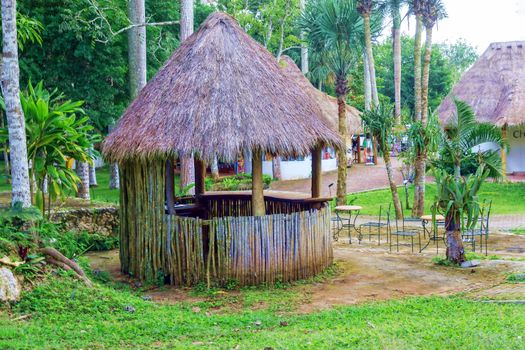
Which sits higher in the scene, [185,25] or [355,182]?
[185,25]

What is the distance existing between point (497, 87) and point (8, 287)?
2215 cm

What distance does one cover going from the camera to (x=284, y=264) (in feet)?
30.8

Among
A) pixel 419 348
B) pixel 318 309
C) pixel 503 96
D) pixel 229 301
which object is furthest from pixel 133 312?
pixel 503 96

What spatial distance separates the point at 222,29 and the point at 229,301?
4.54 m

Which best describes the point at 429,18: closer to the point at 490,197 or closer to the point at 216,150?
the point at 490,197

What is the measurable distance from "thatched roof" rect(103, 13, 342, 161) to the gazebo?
2cm

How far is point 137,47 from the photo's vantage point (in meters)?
18.3

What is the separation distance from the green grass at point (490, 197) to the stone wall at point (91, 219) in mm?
7529

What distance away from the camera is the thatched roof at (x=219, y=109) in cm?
905

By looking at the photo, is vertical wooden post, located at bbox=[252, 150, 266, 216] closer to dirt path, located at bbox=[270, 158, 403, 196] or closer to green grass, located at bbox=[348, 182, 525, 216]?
green grass, located at bbox=[348, 182, 525, 216]

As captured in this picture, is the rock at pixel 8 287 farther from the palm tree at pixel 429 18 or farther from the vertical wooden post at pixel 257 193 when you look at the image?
the palm tree at pixel 429 18

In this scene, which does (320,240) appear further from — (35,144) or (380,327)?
(35,144)

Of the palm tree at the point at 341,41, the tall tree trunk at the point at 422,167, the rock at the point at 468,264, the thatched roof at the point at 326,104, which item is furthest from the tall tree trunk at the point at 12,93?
the thatched roof at the point at 326,104

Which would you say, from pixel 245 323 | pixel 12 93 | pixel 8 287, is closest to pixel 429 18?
pixel 12 93
